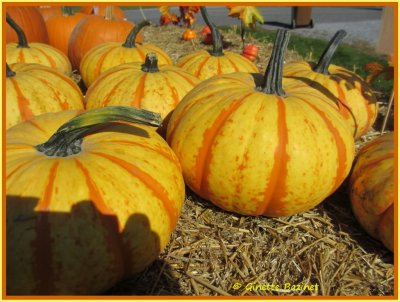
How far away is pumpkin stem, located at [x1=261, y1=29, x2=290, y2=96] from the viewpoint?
2.48 metres

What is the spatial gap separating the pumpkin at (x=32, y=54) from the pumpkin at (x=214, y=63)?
4.53 ft

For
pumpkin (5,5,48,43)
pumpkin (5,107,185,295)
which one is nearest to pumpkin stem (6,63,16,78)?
pumpkin (5,107,185,295)

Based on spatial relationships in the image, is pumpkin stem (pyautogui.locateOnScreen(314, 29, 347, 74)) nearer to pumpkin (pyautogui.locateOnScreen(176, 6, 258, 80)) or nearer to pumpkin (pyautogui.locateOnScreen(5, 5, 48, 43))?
pumpkin (pyautogui.locateOnScreen(176, 6, 258, 80))

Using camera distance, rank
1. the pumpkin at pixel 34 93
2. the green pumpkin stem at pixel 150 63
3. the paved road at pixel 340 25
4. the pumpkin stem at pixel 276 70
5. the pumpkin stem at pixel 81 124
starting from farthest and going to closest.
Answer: the paved road at pixel 340 25 < the green pumpkin stem at pixel 150 63 < the pumpkin at pixel 34 93 < the pumpkin stem at pixel 276 70 < the pumpkin stem at pixel 81 124

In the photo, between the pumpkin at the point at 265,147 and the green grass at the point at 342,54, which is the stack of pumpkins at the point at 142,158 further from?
the green grass at the point at 342,54

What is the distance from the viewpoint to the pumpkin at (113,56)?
4109 mm

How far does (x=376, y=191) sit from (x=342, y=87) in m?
1.33

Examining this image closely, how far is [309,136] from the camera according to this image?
2254 millimetres

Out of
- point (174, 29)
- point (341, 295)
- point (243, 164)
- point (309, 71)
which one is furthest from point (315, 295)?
point (174, 29)

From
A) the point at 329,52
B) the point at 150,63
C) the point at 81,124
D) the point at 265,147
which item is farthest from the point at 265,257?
the point at 329,52

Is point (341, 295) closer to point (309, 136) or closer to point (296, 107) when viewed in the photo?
point (309, 136)

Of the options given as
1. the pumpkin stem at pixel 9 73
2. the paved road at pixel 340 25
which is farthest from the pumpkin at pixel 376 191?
the paved road at pixel 340 25

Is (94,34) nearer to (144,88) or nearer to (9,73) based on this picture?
(9,73)

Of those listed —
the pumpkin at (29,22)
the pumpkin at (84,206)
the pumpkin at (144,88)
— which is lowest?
the pumpkin at (84,206)
